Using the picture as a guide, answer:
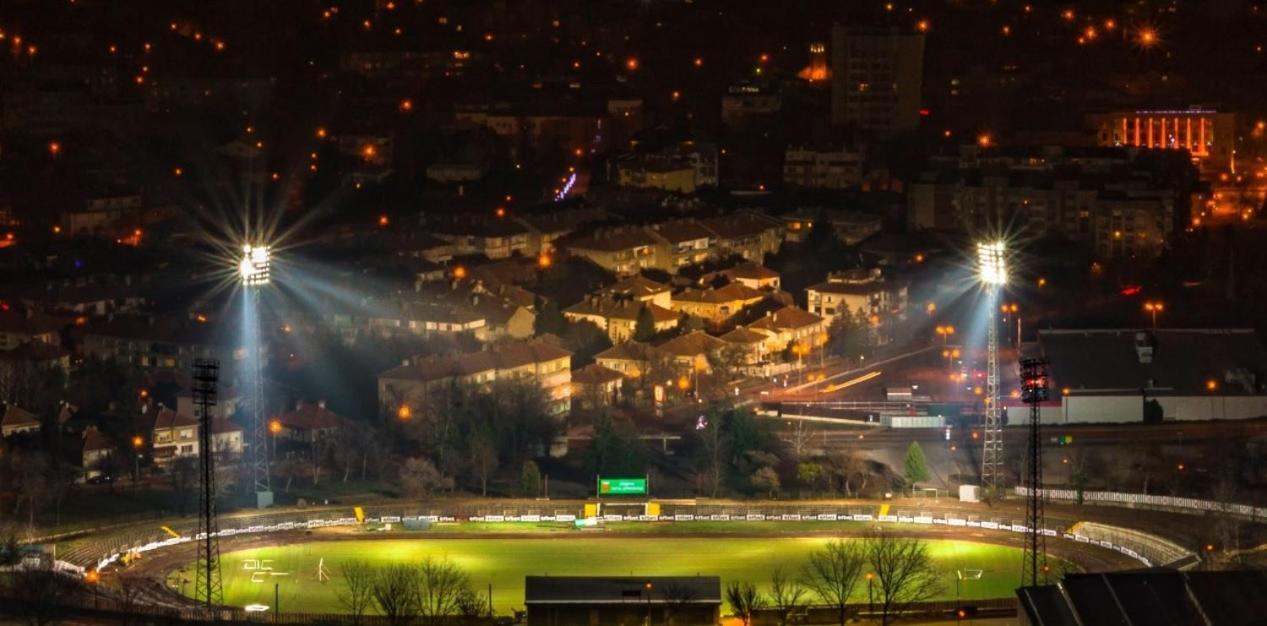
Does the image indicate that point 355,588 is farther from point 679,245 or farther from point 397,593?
point 679,245

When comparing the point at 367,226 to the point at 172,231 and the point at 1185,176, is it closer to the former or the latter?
the point at 172,231

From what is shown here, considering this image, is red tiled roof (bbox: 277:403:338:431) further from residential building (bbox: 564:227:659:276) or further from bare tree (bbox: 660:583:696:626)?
residential building (bbox: 564:227:659:276)

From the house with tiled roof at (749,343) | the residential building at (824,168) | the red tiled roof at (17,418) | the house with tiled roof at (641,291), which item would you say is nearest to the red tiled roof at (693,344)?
the house with tiled roof at (749,343)

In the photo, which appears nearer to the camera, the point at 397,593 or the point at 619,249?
the point at 397,593

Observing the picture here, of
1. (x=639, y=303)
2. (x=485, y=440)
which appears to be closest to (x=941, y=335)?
(x=639, y=303)

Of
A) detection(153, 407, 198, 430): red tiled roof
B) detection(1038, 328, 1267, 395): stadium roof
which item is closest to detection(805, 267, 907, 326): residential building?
detection(1038, 328, 1267, 395): stadium roof

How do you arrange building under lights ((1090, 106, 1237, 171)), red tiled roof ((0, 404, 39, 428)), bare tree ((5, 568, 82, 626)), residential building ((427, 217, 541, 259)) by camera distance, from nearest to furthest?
1. bare tree ((5, 568, 82, 626))
2. red tiled roof ((0, 404, 39, 428))
3. residential building ((427, 217, 541, 259))
4. building under lights ((1090, 106, 1237, 171))

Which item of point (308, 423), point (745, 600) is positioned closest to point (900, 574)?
point (745, 600)

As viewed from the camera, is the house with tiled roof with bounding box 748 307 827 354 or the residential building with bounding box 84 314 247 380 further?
the house with tiled roof with bounding box 748 307 827 354
